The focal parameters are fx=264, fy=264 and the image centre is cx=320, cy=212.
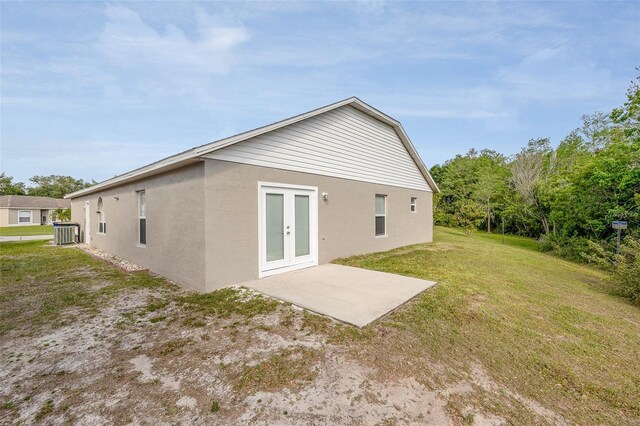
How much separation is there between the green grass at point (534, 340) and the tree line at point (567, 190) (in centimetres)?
231

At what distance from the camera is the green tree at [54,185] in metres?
49.0

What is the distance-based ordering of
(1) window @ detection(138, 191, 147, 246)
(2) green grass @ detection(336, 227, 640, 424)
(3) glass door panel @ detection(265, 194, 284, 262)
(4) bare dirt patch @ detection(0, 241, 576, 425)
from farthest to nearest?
(1) window @ detection(138, 191, 147, 246)
(3) glass door panel @ detection(265, 194, 284, 262)
(2) green grass @ detection(336, 227, 640, 424)
(4) bare dirt patch @ detection(0, 241, 576, 425)

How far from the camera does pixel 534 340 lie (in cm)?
352

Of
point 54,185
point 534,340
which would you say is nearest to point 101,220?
point 534,340

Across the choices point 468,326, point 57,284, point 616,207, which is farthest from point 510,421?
point 616,207

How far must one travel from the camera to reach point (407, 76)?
39.8ft

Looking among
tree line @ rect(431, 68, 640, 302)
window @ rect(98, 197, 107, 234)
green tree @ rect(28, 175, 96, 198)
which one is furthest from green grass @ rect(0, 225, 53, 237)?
tree line @ rect(431, 68, 640, 302)

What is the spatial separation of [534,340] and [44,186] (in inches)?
2850

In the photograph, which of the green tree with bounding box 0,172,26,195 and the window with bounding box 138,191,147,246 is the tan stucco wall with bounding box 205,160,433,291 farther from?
the green tree with bounding box 0,172,26,195

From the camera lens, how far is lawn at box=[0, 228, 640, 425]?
7.48ft

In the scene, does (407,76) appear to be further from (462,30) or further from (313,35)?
(313,35)

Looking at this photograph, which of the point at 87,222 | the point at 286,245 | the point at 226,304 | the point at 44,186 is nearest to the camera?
the point at 226,304

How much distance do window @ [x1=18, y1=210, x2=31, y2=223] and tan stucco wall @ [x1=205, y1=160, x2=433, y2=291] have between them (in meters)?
41.9

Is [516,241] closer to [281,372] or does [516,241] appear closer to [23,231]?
[281,372]
